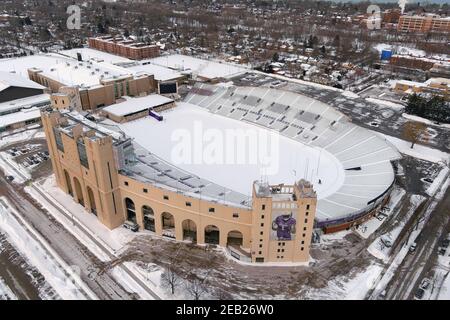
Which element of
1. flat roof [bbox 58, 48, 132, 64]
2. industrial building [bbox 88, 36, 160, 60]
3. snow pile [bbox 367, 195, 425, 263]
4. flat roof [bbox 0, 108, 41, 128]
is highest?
industrial building [bbox 88, 36, 160, 60]

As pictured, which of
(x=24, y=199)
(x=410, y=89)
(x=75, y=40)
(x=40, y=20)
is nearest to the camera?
(x=24, y=199)

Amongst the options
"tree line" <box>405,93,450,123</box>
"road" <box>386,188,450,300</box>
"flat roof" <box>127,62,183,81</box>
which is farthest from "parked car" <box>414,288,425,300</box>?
"flat roof" <box>127,62,183,81</box>

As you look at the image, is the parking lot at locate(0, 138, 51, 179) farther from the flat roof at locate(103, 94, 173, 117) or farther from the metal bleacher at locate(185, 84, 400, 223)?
the metal bleacher at locate(185, 84, 400, 223)

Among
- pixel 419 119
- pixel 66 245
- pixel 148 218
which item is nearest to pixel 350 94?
pixel 419 119

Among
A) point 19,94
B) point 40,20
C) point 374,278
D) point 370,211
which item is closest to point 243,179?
point 370,211

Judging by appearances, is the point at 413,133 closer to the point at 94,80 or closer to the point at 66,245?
the point at 66,245

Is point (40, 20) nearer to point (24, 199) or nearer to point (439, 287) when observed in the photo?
point (24, 199)
